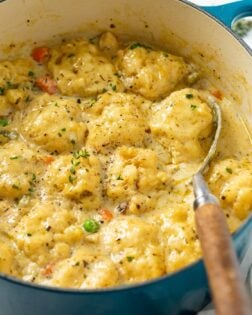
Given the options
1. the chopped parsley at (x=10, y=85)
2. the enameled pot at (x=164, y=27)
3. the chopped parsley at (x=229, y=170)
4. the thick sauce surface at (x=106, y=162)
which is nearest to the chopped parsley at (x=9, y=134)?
the thick sauce surface at (x=106, y=162)

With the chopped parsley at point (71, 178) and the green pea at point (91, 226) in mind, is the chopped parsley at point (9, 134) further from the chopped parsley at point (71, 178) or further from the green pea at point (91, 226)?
the green pea at point (91, 226)

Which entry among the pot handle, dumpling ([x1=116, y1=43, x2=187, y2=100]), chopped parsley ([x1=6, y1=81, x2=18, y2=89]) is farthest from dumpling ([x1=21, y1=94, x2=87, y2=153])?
the pot handle

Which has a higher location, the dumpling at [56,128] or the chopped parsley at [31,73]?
the dumpling at [56,128]

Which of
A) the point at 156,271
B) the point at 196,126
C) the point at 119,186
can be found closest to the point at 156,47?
the point at 196,126

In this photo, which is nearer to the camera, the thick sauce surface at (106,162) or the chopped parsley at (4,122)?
the thick sauce surface at (106,162)

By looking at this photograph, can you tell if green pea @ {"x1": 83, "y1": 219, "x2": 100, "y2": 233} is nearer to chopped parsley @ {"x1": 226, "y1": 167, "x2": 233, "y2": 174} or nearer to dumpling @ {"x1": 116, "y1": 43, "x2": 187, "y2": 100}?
chopped parsley @ {"x1": 226, "y1": 167, "x2": 233, "y2": 174}

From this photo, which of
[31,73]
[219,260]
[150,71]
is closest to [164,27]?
[150,71]

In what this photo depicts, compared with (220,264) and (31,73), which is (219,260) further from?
(31,73)

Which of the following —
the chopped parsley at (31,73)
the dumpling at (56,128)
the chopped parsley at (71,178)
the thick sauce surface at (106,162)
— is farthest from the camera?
the chopped parsley at (31,73)
